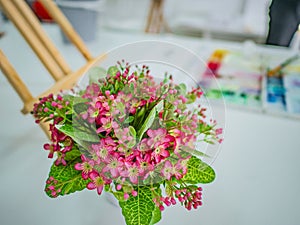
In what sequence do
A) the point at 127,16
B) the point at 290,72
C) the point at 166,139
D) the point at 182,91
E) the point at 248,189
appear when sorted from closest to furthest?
the point at 166,139, the point at 182,91, the point at 248,189, the point at 290,72, the point at 127,16

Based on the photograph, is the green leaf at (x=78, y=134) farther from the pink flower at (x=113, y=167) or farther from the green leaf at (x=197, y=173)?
the green leaf at (x=197, y=173)

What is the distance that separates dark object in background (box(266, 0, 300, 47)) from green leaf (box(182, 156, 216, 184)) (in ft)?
1.59

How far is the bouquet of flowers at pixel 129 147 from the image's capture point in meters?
0.42

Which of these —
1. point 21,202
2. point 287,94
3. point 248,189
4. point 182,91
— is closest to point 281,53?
point 287,94

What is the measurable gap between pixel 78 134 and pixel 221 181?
38 centimetres

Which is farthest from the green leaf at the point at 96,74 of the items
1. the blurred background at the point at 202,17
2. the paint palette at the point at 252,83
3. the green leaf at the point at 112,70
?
the blurred background at the point at 202,17

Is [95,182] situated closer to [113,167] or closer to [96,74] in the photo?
[113,167]

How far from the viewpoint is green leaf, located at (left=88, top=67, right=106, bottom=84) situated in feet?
1.73

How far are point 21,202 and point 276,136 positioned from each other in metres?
0.67

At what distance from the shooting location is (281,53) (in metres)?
1.31

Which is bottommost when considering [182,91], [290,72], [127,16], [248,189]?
[248,189]

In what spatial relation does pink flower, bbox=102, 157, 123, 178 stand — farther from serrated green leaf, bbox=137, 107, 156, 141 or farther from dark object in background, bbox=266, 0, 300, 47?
dark object in background, bbox=266, 0, 300, 47

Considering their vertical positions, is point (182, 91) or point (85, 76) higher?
point (85, 76)

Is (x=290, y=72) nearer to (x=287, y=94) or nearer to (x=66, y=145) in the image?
(x=287, y=94)
